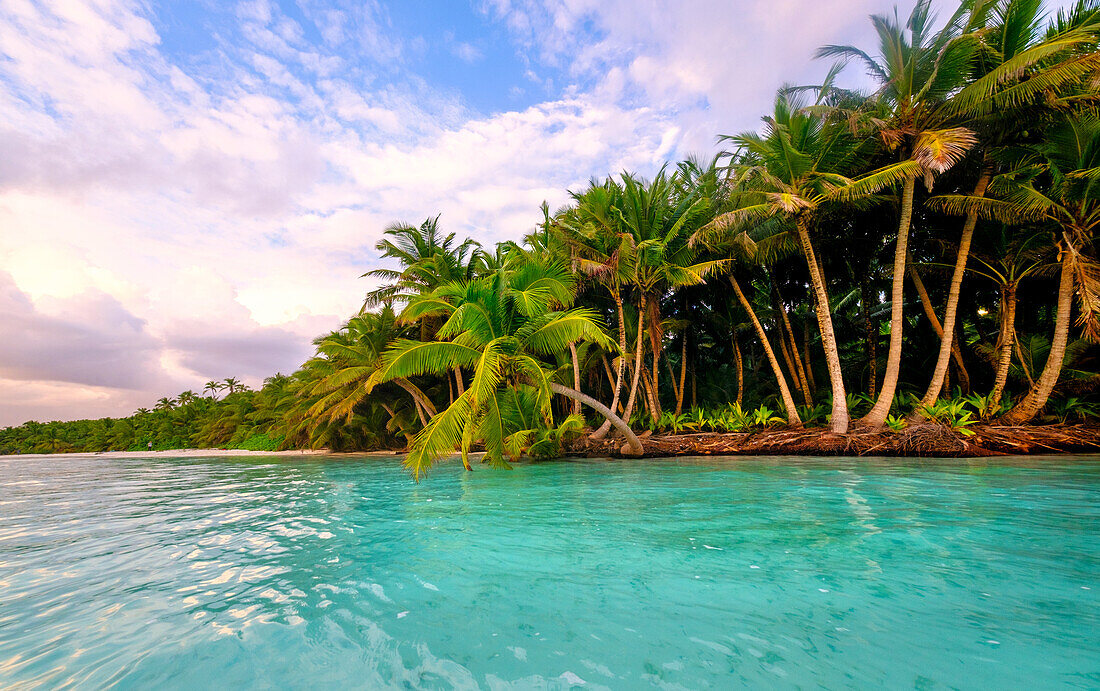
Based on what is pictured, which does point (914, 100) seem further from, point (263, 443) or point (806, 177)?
point (263, 443)

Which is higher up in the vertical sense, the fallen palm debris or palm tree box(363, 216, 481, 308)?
palm tree box(363, 216, 481, 308)

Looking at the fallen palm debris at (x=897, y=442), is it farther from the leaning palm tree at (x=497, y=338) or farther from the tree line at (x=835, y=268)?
the leaning palm tree at (x=497, y=338)

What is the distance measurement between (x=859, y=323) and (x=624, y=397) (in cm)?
1101

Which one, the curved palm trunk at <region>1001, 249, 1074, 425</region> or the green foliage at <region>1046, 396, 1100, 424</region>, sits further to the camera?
the green foliage at <region>1046, 396, 1100, 424</region>

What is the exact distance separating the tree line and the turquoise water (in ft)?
13.7

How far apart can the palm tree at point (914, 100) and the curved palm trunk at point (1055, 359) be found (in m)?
3.08

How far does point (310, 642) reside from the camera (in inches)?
95.6

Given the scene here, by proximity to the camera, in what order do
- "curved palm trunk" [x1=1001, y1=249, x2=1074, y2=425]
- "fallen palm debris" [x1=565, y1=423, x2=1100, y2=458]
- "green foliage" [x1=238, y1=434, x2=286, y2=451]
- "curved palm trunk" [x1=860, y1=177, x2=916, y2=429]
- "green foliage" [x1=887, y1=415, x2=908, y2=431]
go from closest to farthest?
"fallen palm debris" [x1=565, y1=423, x2=1100, y2=458] → "curved palm trunk" [x1=1001, y1=249, x2=1074, y2=425] → "green foliage" [x1=887, y1=415, x2=908, y2=431] → "curved palm trunk" [x1=860, y1=177, x2=916, y2=429] → "green foliage" [x1=238, y1=434, x2=286, y2=451]

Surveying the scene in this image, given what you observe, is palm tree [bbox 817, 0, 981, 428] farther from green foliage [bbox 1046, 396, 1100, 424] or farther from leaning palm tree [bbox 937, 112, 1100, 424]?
green foliage [bbox 1046, 396, 1100, 424]

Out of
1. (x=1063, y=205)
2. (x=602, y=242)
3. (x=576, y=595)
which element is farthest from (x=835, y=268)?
(x=576, y=595)

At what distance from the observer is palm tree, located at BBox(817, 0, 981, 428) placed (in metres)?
11.0

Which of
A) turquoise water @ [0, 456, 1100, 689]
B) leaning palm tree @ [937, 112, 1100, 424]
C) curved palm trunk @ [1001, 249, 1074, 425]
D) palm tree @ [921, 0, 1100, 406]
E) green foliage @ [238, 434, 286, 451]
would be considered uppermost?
palm tree @ [921, 0, 1100, 406]

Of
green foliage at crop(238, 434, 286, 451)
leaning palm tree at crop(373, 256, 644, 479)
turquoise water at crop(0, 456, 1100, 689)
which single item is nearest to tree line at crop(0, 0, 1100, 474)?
leaning palm tree at crop(373, 256, 644, 479)

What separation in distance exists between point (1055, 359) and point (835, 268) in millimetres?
7310
